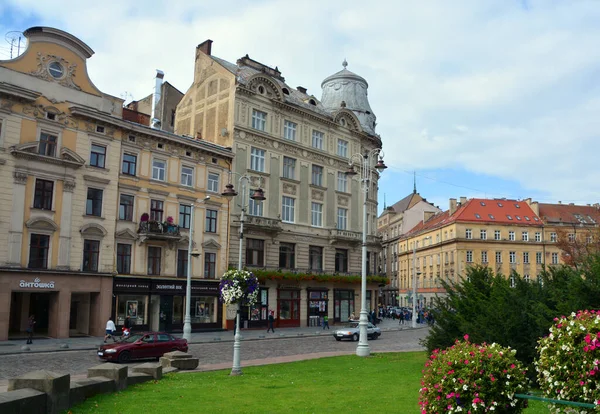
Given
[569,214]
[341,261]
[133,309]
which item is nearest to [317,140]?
[341,261]

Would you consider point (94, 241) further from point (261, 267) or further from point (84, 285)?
point (261, 267)

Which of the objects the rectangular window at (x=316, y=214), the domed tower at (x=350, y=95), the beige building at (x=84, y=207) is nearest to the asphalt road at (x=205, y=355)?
the beige building at (x=84, y=207)

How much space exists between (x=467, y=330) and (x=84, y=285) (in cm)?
2504

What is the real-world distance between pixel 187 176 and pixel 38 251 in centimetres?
1243

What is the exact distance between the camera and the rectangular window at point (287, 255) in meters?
48.2

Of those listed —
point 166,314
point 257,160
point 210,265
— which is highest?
point 257,160

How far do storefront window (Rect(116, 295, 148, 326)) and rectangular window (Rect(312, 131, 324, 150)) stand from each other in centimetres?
2179

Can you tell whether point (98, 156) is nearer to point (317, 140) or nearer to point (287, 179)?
point (287, 179)

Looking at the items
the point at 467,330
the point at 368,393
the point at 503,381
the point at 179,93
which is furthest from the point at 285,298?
the point at 503,381

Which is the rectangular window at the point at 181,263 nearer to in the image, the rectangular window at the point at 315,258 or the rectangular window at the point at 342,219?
the rectangular window at the point at 315,258

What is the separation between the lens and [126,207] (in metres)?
38.1

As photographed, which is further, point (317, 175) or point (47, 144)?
point (317, 175)

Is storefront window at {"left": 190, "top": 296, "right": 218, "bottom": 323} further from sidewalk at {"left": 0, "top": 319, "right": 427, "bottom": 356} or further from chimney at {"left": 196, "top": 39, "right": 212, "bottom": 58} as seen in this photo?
chimney at {"left": 196, "top": 39, "right": 212, "bottom": 58}

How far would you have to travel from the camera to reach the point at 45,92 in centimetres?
3403
